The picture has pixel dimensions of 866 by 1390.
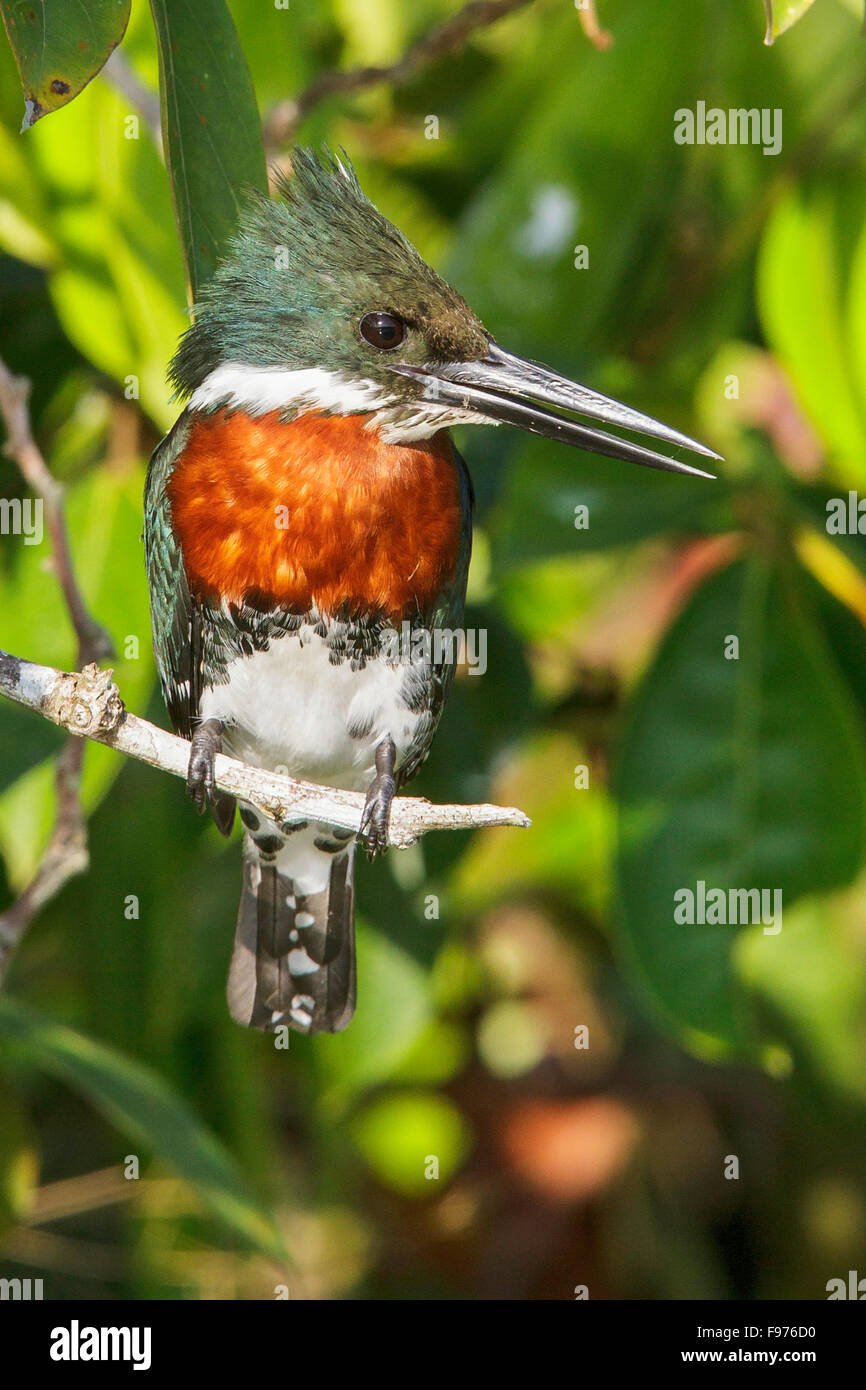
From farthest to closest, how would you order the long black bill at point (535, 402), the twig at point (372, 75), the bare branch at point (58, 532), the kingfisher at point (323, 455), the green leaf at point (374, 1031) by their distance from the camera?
the green leaf at point (374, 1031)
the twig at point (372, 75)
the bare branch at point (58, 532)
the kingfisher at point (323, 455)
the long black bill at point (535, 402)

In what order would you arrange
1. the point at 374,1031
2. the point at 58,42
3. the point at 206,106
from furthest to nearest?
1. the point at 374,1031
2. the point at 206,106
3. the point at 58,42

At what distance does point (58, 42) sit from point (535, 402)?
66 centimetres

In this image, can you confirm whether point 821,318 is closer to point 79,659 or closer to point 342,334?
point 342,334

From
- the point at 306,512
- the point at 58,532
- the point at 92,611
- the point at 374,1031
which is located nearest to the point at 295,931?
the point at 374,1031

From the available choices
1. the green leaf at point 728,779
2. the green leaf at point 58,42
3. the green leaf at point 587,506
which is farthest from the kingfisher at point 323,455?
the green leaf at point 728,779

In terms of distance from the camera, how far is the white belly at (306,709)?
1.93m

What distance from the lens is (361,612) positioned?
184cm

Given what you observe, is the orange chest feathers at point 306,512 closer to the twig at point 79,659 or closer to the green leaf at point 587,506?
the twig at point 79,659

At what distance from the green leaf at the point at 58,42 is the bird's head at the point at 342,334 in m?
0.37

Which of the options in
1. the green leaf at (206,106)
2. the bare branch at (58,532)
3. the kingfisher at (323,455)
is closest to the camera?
the green leaf at (206,106)

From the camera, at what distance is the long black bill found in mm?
1588

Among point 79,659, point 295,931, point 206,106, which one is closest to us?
point 206,106

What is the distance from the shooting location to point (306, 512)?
176 centimetres

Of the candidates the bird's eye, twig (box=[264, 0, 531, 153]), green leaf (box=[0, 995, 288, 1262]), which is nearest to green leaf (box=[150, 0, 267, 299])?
the bird's eye
